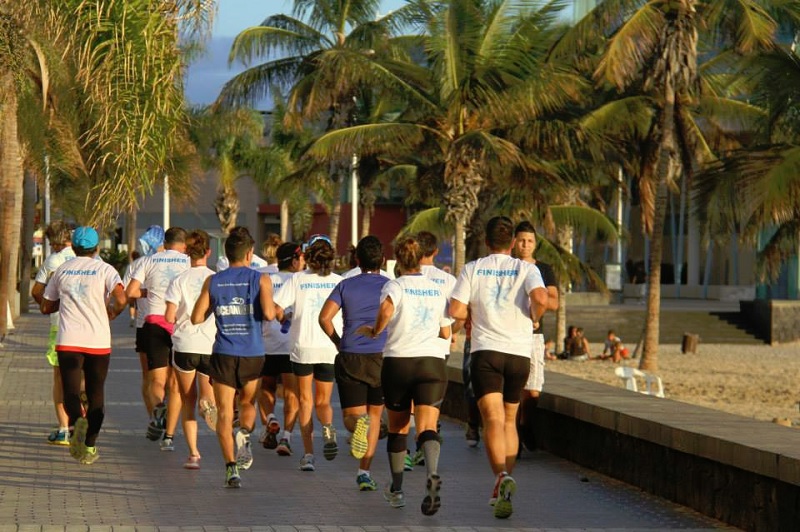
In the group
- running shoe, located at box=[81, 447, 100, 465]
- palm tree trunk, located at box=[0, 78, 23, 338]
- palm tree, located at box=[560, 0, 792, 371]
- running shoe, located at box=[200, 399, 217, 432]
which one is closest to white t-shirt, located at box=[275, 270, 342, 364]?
running shoe, located at box=[200, 399, 217, 432]

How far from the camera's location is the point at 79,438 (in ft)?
34.6

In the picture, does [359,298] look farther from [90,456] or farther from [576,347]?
[576,347]

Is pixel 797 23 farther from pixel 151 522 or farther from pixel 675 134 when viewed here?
pixel 151 522

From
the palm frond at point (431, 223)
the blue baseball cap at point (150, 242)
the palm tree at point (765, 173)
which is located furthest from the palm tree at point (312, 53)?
the blue baseball cap at point (150, 242)

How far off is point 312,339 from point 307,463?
913 millimetres

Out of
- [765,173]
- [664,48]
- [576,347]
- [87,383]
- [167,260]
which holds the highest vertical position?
[664,48]

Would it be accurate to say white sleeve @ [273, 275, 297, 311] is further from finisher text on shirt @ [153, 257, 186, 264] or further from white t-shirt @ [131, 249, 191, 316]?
finisher text on shirt @ [153, 257, 186, 264]

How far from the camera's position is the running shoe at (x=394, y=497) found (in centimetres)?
902

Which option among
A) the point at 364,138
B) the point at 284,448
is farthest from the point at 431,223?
the point at 284,448

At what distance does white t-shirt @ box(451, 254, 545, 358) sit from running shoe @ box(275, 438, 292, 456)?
9.90ft

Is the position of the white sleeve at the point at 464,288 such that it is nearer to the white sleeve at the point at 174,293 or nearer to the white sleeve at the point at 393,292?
the white sleeve at the point at 393,292

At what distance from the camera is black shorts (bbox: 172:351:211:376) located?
11.0m

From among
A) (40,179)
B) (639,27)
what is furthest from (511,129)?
(40,179)

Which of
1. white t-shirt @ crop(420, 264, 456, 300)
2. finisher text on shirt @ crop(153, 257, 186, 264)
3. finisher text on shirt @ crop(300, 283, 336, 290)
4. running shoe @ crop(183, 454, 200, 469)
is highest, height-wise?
finisher text on shirt @ crop(153, 257, 186, 264)
